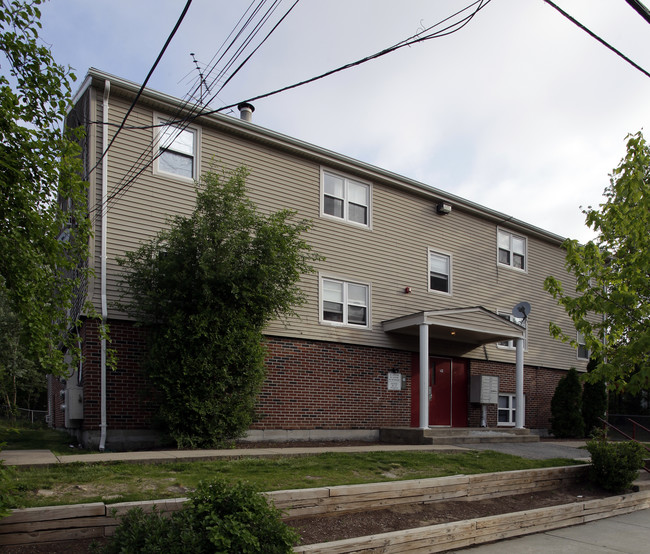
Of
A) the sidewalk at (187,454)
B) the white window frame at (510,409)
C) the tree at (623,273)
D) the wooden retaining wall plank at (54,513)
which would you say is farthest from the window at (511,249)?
the wooden retaining wall plank at (54,513)

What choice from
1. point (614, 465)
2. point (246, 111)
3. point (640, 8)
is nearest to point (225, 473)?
point (614, 465)

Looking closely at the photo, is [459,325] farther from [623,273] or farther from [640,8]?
[640,8]

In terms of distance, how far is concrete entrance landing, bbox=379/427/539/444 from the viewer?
13398 millimetres

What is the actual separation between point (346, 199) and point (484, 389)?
7062mm

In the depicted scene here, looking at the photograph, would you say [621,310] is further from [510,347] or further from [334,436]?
[510,347]

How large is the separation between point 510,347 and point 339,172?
859 centimetres

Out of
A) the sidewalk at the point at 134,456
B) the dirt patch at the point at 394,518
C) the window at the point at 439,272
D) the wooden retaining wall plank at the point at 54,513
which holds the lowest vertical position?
the dirt patch at the point at 394,518

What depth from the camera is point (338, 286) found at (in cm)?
1498

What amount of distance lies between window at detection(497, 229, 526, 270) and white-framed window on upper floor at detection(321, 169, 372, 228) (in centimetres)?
588

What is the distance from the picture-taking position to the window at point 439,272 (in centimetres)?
1709

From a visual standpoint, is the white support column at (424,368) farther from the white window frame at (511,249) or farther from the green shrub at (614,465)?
the white window frame at (511,249)

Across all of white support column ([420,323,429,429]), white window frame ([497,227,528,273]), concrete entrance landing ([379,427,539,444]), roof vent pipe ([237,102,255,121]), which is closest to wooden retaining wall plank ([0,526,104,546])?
concrete entrance landing ([379,427,539,444])

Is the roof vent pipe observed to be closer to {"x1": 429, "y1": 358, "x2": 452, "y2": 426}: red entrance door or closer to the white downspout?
the white downspout

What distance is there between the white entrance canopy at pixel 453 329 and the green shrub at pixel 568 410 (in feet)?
8.96
